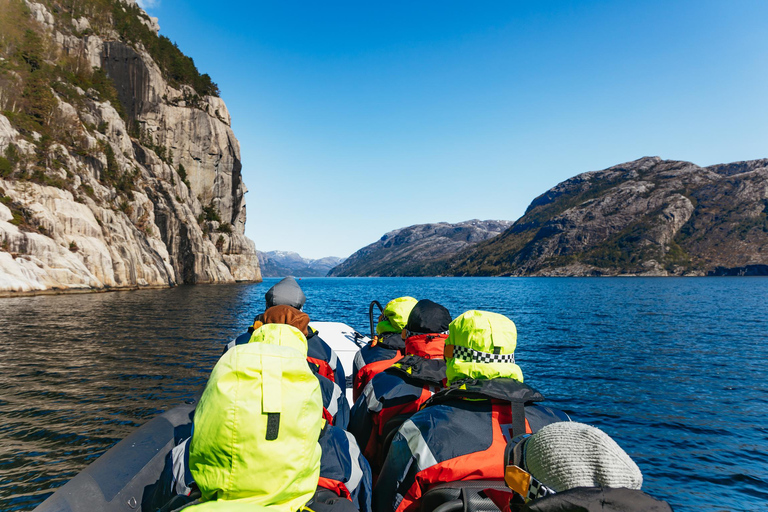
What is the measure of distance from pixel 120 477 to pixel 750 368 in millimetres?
23421

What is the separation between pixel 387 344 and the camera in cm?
653

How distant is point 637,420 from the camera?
1105cm

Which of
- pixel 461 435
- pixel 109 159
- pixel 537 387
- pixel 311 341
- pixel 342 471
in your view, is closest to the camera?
pixel 461 435

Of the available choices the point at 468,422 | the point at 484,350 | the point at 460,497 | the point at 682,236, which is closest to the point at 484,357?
the point at 484,350

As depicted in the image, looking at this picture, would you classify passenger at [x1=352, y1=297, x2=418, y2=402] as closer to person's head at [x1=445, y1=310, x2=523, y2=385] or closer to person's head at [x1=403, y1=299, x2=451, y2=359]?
person's head at [x1=403, y1=299, x2=451, y2=359]

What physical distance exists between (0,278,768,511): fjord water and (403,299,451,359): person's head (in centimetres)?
599

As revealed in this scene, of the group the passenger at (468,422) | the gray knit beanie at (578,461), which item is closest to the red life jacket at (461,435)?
the passenger at (468,422)

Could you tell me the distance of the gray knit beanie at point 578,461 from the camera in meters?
1.44

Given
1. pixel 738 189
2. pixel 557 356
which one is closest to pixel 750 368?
pixel 557 356

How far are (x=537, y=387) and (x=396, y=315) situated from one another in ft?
33.5

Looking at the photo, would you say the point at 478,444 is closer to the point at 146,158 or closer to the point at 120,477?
the point at 120,477

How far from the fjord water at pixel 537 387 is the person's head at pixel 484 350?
6.69 meters

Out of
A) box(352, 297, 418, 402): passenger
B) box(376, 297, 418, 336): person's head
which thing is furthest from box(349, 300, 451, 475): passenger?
box(376, 297, 418, 336): person's head

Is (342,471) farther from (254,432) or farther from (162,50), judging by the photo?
(162,50)
